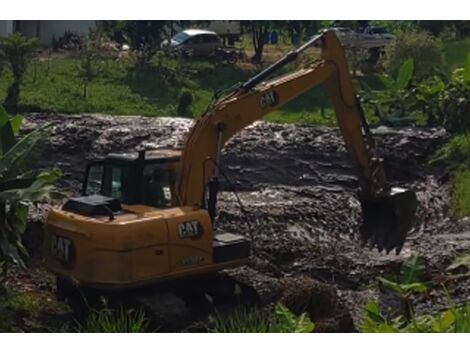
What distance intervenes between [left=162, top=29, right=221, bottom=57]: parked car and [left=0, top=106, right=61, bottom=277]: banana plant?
25.4 metres

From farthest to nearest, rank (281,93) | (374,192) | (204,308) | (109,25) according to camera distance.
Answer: (109,25) → (374,192) → (281,93) → (204,308)

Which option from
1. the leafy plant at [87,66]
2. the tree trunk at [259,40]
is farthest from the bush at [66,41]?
the tree trunk at [259,40]

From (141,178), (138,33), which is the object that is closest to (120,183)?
(141,178)

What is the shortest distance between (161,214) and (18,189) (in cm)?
164

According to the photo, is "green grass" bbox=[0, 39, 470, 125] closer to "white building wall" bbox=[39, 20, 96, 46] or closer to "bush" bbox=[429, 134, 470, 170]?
"bush" bbox=[429, 134, 470, 170]

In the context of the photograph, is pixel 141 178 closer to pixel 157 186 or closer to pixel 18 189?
pixel 157 186

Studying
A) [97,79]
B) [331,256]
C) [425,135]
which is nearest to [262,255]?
[331,256]

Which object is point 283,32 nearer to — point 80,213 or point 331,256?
point 331,256

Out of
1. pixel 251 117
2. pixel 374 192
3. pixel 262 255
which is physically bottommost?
pixel 262 255

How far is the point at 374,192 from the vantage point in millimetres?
14297

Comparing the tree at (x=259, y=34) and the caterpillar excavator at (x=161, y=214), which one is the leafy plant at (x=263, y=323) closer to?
the caterpillar excavator at (x=161, y=214)

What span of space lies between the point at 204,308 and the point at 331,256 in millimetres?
3225

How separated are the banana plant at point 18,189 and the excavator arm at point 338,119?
1.82m

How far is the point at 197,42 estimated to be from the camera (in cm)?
3812
